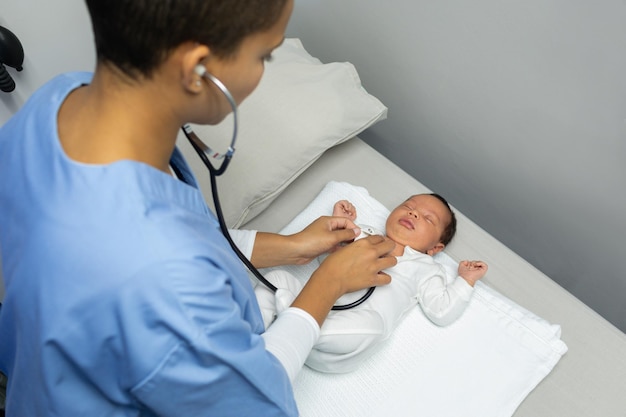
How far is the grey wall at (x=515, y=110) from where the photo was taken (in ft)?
3.82

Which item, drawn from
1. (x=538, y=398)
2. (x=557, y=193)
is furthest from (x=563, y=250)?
(x=538, y=398)

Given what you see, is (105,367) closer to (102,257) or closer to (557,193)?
(102,257)

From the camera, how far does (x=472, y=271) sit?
129 centimetres

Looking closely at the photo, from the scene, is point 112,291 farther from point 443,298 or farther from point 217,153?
point 443,298

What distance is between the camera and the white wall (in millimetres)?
1452

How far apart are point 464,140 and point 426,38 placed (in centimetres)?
33

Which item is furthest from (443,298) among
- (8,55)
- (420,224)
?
(8,55)

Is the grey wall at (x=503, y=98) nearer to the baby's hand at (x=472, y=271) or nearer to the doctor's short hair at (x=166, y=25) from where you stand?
the baby's hand at (x=472, y=271)

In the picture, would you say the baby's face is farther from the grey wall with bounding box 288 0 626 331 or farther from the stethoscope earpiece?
the stethoscope earpiece

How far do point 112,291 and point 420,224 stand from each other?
925mm

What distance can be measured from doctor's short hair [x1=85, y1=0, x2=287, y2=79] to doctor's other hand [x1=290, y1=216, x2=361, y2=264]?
0.68m

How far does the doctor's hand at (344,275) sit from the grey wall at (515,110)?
55 centimetres

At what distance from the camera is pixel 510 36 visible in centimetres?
125

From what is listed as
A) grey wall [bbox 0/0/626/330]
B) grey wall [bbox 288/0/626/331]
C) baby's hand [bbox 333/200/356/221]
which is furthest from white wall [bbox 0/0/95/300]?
baby's hand [bbox 333/200/356/221]
